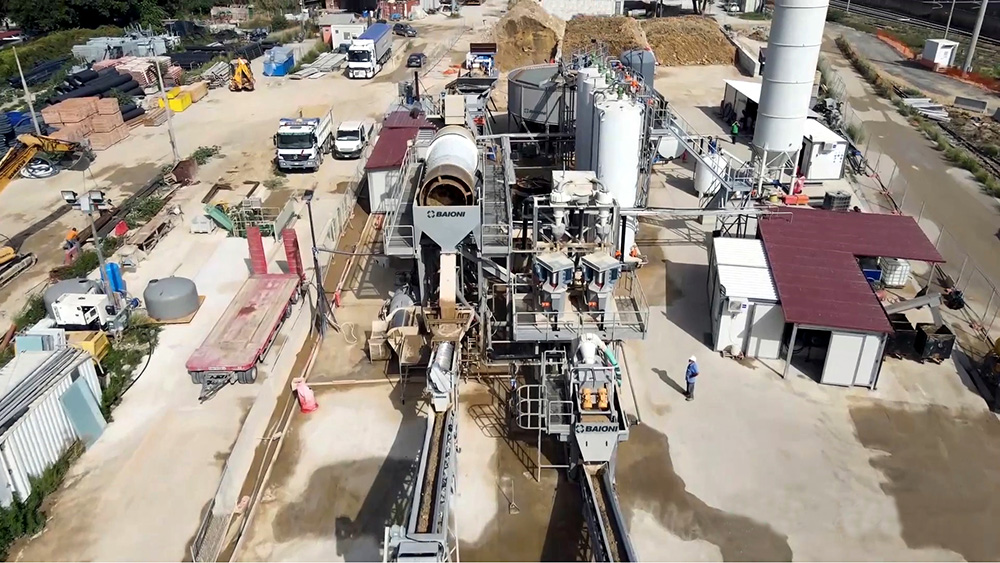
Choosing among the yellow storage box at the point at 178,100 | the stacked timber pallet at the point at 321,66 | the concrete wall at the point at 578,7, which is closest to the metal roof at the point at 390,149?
the yellow storage box at the point at 178,100

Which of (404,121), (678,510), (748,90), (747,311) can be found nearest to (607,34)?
(748,90)

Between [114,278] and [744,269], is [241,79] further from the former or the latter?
[744,269]

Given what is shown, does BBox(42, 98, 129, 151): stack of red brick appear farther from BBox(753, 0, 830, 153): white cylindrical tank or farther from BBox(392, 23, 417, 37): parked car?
BBox(392, 23, 417, 37): parked car

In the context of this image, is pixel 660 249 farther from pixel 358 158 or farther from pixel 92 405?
pixel 92 405

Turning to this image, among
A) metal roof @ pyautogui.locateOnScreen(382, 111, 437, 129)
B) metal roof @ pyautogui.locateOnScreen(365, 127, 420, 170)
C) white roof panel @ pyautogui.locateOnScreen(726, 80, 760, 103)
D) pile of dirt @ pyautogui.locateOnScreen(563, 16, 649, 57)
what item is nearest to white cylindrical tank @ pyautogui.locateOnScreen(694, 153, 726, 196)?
white roof panel @ pyautogui.locateOnScreen(726, 80, 760, 103)

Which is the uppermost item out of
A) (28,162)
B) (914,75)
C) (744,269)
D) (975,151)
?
(744,269)
